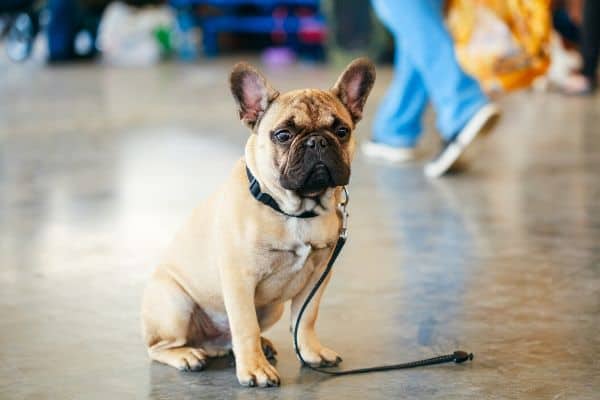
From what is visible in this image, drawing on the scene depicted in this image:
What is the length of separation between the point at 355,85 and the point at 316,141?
24 cm

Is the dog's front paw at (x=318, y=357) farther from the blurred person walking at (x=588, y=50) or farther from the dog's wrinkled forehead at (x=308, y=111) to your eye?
the blurred person walking at (x=588, y=50)

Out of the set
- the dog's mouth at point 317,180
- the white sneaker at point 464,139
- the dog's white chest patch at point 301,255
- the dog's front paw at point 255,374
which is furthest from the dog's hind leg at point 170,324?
the white sneaker at point 464,139

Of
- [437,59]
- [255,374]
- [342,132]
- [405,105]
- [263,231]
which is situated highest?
[342,132]

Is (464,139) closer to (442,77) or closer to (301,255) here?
(442,77)

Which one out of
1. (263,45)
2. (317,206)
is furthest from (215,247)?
(263,45)

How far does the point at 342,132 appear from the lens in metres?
2.44

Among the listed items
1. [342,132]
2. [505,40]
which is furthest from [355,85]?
[505,40]

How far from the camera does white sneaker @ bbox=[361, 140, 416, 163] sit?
5.48m

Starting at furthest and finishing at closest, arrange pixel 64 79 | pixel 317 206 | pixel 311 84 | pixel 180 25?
pixel 180 25
pixel 64 79
pixel 311 84
pixel 317 206

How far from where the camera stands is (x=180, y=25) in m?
10.9

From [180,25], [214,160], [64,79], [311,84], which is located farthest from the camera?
[180,25]

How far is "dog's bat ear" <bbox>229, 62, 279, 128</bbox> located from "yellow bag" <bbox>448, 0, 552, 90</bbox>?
2.75 metres

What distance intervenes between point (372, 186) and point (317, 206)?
2.45 m

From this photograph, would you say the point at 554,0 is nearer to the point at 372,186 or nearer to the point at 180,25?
the point at 180,25
